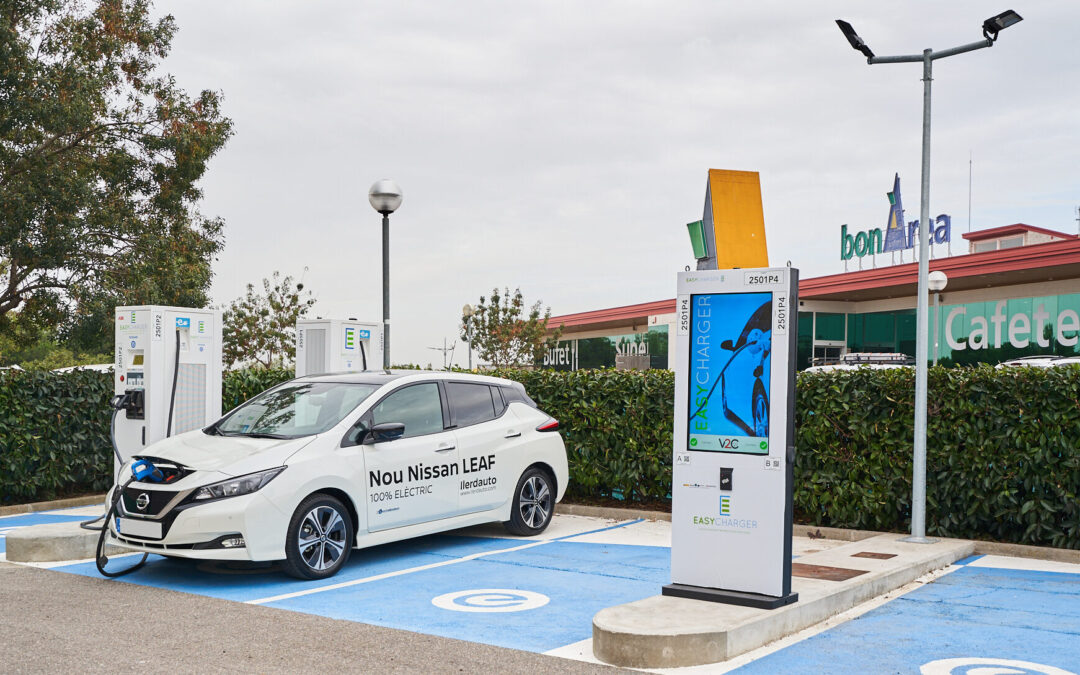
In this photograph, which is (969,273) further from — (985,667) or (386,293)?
(985,667)

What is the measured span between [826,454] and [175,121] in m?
17.7

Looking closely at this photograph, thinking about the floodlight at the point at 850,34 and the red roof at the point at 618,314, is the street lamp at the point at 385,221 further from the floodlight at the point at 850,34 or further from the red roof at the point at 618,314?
the red roof at the point at 618,314

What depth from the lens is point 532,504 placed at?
10.5 m

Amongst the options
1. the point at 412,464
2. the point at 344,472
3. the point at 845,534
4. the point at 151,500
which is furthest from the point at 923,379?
the point at 151,500

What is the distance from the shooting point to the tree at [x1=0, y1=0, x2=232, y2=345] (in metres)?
20.0

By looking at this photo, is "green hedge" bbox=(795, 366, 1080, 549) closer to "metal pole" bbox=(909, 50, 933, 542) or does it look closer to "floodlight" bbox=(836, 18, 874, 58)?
"metal pole" bbox=(909, 50, 933, 542)

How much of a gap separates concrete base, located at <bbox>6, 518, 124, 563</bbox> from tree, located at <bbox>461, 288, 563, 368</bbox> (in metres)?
37.9

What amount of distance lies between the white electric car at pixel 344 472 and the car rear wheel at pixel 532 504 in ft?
0.05

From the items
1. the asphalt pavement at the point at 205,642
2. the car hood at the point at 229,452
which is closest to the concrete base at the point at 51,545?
the car hood at the point at 229,452

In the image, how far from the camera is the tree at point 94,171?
20031mm

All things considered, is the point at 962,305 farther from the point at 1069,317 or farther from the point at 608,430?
the point at 608,430

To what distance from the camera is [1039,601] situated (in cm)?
755

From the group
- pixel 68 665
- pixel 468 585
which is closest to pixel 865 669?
pixel 468 585

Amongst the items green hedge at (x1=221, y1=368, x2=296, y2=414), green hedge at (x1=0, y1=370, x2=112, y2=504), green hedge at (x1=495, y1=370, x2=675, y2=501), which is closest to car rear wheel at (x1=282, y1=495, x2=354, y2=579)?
green hedge at (x1=495, y1=370, x2=675, y2=501)
